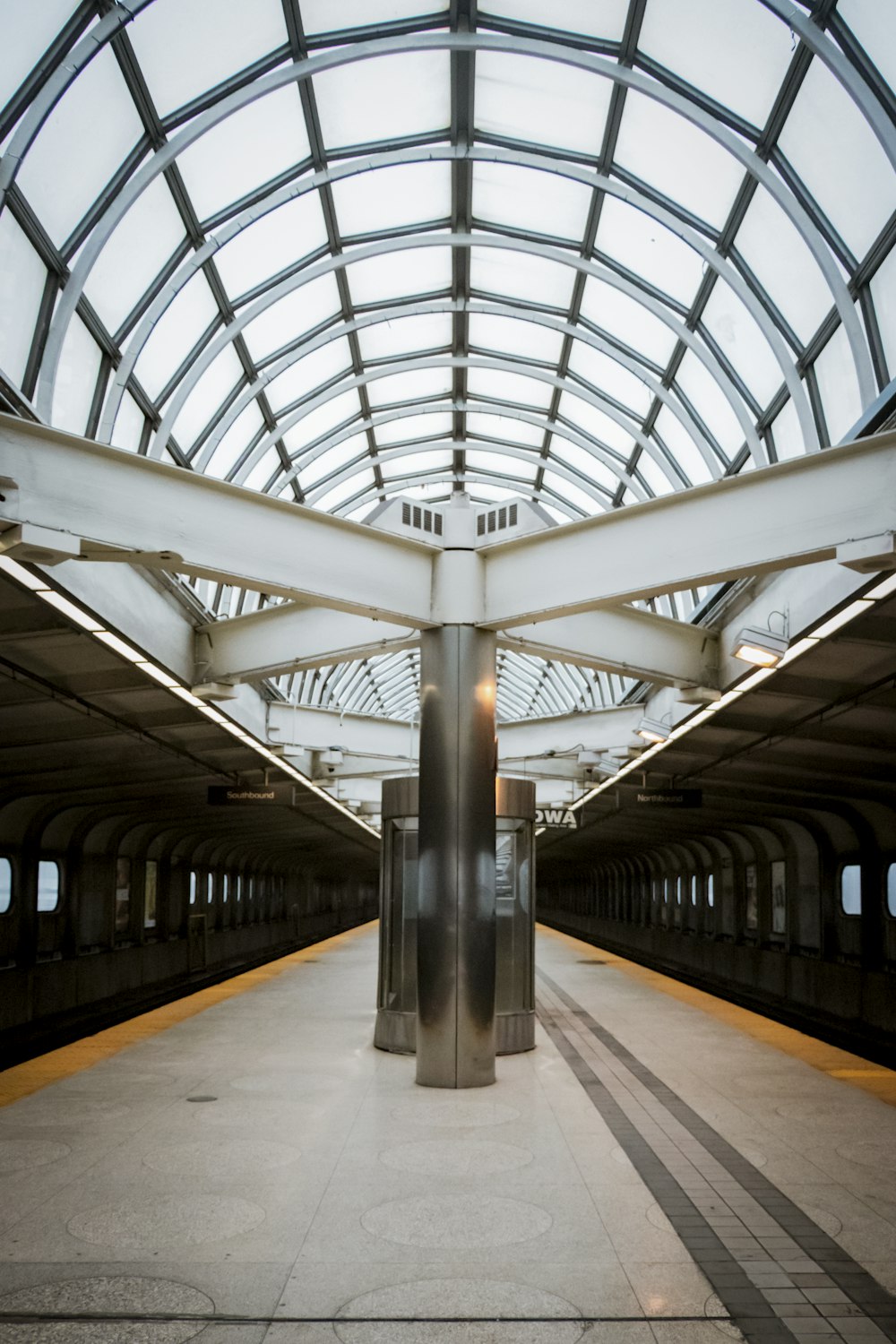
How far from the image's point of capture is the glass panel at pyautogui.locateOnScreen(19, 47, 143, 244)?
11047 millimetres

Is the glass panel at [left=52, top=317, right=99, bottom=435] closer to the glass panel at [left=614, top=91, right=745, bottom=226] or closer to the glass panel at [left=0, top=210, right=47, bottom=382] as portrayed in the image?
the glass panel at [left=0, top=210, right=47, bottom=382]

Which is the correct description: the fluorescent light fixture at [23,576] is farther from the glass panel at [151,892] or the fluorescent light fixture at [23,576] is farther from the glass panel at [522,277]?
the glass panel at [151,892]

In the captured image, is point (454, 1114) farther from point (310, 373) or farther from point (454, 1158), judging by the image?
point (310, 373)

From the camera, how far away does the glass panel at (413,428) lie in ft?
84.7

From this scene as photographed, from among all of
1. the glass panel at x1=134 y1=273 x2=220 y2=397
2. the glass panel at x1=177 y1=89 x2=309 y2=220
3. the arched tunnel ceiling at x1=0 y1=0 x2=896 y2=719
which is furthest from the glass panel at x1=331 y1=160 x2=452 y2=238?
the glass panel at x1=134 y1=273 x2=220 y2=397

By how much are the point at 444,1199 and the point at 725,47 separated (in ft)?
41.2

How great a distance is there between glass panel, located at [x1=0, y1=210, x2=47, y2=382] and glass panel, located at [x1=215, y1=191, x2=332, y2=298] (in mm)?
4861

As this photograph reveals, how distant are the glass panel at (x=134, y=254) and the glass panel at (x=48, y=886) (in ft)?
33.7

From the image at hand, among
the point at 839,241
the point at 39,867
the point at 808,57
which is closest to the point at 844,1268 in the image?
the point at 839,241

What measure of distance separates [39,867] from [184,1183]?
1320cm

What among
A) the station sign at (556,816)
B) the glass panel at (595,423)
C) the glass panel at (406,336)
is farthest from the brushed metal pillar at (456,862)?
the station sign at (556,816)

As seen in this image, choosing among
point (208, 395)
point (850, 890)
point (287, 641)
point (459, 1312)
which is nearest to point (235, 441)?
point (208, 395)

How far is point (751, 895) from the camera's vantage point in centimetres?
2592

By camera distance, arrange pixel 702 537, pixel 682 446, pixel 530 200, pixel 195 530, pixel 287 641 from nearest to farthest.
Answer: pixel 195 530 → pixel 702 537 → pixel 287 641 → pixel 530 200 → pixel 682 446
